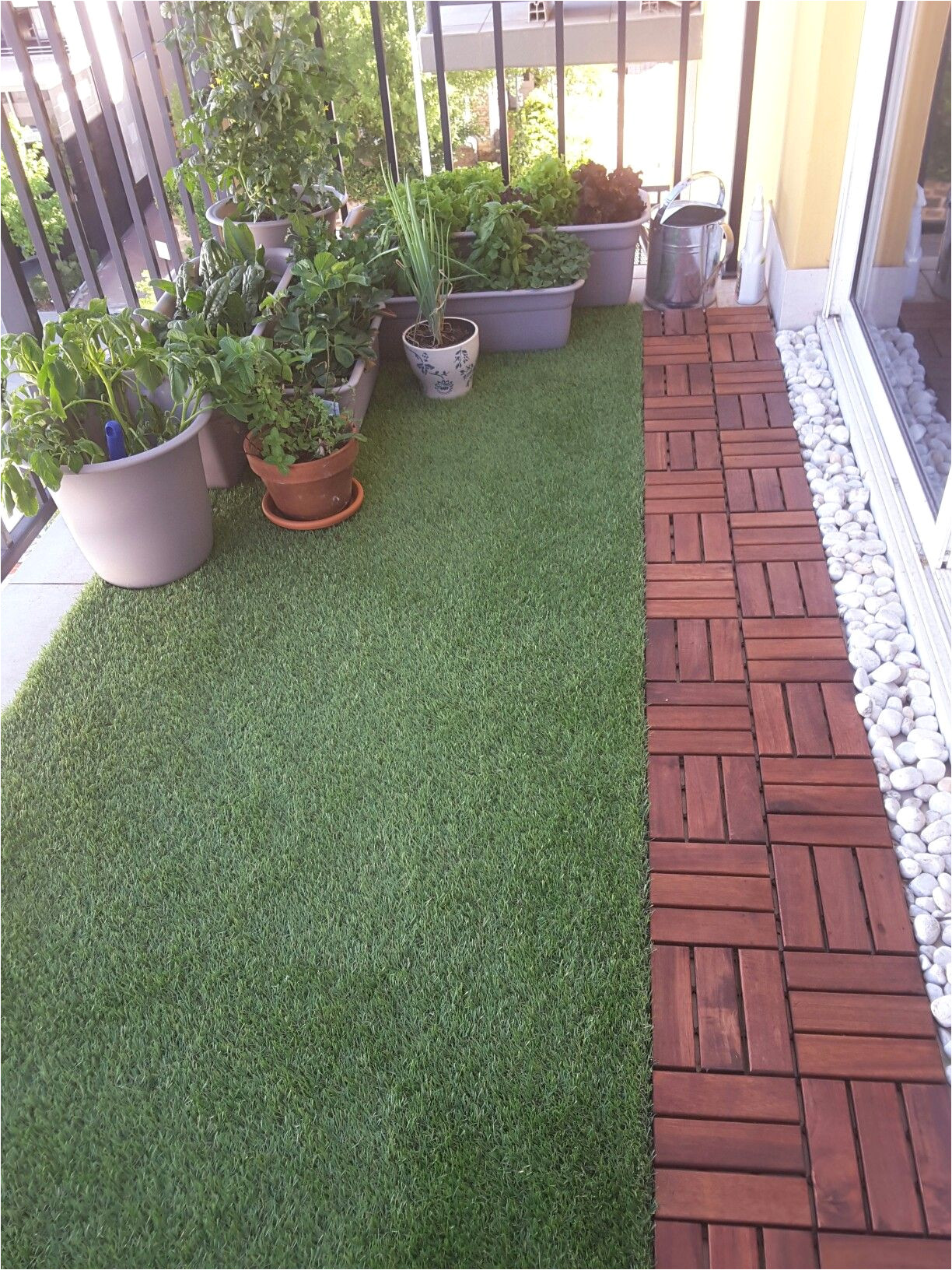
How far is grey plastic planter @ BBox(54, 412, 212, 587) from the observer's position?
243 centimetres

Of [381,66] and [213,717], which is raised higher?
[381,66]

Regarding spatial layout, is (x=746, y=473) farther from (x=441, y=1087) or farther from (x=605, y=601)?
(x=441, y=1087)

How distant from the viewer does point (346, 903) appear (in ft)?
6.09

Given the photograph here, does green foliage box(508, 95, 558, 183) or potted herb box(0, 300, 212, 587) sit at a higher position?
potted herb box(0, 300, 212, 587)

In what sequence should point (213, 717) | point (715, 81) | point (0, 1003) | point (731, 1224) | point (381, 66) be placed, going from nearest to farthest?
point (731, 1224) → point (0, 1003) → point (213, 717) → point (381, 66) → point (715, 81)

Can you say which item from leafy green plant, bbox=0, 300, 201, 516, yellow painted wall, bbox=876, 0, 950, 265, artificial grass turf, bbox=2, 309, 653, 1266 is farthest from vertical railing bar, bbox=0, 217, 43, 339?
yellow painted wall, bbox=876, 0, 950, 265

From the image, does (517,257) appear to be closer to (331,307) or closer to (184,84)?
(331,307)

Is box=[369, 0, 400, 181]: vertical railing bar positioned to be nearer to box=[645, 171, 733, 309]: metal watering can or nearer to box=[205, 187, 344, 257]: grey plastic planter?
box=[205, 187, 344, 257]: grey plastic planter

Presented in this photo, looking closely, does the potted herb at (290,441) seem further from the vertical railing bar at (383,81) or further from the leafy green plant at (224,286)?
the vertical railing bar at (383,81)

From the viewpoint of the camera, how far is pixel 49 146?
2.81 metres

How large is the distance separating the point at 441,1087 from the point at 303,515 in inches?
68.2

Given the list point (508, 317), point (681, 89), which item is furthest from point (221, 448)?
point (681, 89)

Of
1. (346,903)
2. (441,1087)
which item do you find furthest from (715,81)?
(441,1087)

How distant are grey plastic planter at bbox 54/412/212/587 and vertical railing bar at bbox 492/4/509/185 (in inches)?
77.8
